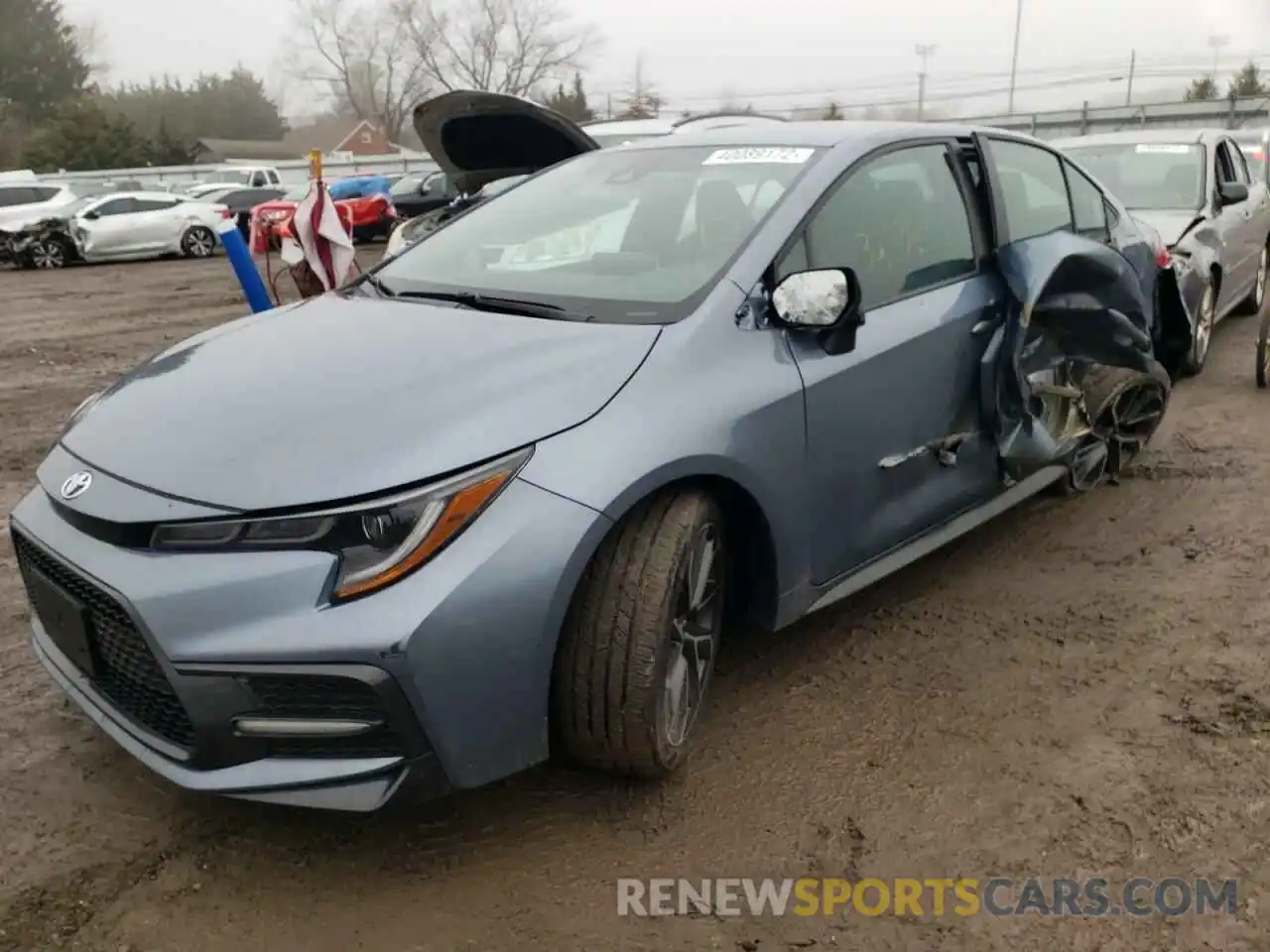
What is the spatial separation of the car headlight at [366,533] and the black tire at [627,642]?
1.22 feet

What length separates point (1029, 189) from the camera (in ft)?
13.2

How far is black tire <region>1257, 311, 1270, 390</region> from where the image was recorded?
6125 mm

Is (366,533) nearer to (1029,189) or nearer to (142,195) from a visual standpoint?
(1029,189)

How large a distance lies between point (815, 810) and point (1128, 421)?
265cm

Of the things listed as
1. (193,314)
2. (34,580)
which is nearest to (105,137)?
(193,314)

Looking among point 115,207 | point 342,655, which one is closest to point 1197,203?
point 342,655

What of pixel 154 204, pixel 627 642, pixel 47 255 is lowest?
pixel 47 255

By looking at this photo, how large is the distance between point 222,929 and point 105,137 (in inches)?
1812

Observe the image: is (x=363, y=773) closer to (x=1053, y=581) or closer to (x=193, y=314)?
(x=1053, y=581)

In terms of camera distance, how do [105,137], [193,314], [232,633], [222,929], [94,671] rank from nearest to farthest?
[232,633]
[222,929]
[94,671]
[193,314]
[105,137]

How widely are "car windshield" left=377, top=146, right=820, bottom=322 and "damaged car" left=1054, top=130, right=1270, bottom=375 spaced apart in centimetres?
361

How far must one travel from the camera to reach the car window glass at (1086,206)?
431 cm

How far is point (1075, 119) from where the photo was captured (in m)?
29.0

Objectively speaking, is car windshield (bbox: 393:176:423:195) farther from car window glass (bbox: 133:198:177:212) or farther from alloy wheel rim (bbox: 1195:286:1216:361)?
alloy wheel rim (bbox: 1195:286:1216:361)
